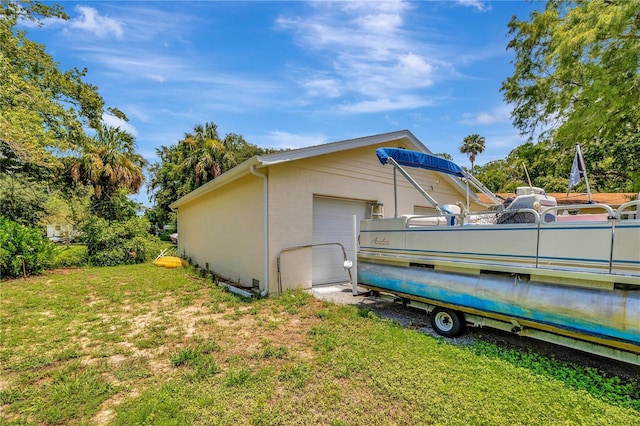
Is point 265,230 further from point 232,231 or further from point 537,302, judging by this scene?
point 537,302

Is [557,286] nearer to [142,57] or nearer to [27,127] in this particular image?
[142,57]

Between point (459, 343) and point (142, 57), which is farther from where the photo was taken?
point (142, 57)

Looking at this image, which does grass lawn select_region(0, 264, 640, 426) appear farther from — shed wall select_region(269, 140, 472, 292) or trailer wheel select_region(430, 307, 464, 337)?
shed wall select_region(269, 140, 472, 292)

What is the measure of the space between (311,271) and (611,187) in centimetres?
2202

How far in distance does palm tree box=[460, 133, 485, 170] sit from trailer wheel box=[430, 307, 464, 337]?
3830cm

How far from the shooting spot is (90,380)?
3.27 metres

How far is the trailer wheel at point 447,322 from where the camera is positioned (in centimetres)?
435

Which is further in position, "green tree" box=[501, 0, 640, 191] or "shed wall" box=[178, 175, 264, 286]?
"green tree" box=[501, 0, 640, 191]

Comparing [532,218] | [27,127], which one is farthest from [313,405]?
[27,127]

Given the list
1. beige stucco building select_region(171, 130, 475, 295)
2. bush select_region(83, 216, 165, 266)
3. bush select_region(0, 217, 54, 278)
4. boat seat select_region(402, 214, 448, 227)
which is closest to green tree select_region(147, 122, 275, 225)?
bush select_region(83, 216, 165, 266)

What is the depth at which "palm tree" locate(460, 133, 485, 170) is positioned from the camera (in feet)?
122

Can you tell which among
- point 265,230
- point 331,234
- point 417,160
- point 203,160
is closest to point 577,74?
point 417,160

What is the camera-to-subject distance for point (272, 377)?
130 inches

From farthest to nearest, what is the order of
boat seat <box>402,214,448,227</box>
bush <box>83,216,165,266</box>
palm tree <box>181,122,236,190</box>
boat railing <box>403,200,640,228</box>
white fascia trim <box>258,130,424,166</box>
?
palm tree <box>181,122,236,190</box>
bush <box>83,216,165,266</box>
white fascia trim <box>258,130,424,166</box>
boat seat <box>402,214,448,227</box>
boat railing <box>403,200,640,228</box>
